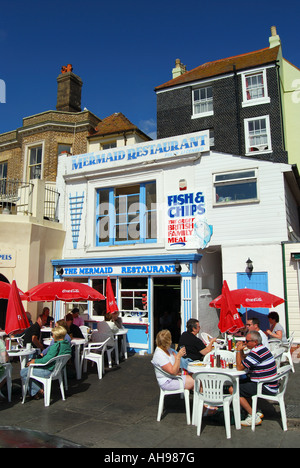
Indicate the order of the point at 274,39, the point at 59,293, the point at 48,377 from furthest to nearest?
the point at 274,39 → the point at 59,293 → the point at 48,377

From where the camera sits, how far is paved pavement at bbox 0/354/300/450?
15.2 feet

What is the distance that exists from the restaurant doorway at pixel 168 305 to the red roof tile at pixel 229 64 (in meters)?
11.0

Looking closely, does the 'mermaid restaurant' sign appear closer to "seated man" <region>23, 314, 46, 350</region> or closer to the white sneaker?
"seated man" <region>23, 314, 46, 350</region>

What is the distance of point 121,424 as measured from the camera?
214 inches

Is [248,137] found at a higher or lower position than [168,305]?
higher

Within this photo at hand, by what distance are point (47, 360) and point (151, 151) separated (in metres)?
8.37

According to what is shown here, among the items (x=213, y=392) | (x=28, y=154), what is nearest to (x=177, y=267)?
(x=213, y=392)

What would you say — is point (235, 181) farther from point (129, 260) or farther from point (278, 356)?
point (278, 356)

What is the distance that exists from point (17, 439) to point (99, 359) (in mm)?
3808

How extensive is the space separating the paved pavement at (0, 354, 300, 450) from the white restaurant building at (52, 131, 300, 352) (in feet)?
13.2

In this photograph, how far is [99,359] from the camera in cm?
854

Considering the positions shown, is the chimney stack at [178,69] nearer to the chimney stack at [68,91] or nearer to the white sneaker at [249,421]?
the chimney stack at [68,91]

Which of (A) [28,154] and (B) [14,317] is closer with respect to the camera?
(B) [14,317]
